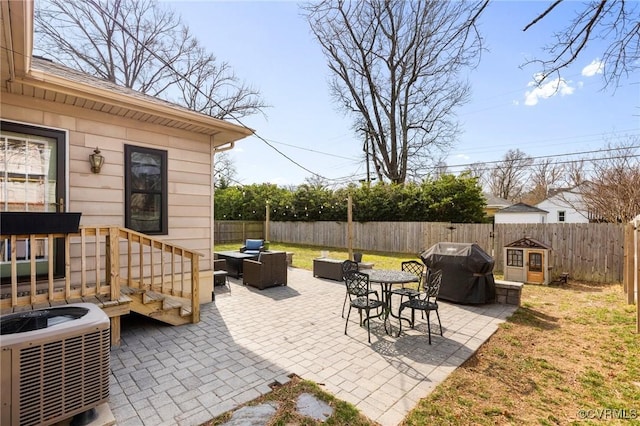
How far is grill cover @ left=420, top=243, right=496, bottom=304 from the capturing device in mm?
5527

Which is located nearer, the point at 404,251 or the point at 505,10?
the point at 505,10

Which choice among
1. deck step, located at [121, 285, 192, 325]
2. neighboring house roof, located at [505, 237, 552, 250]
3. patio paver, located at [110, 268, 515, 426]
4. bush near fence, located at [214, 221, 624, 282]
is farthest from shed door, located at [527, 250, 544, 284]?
deck step, located at [121, 285, 192, 325]

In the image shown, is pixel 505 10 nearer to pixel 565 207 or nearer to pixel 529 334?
pixel 529 334

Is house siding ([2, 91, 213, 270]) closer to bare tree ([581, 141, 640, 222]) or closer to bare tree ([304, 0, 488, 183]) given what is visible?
bare tree ([581, 141, 640, 222])

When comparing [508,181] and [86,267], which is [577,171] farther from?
[86,267]

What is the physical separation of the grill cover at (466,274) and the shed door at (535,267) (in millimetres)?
2724

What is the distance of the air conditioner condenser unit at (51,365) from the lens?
1.92 m

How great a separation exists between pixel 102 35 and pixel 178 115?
12610 mm

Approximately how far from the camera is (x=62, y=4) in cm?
1130

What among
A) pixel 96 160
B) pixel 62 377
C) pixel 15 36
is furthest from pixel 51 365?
pixel 96 160

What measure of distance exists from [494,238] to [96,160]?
10542mm

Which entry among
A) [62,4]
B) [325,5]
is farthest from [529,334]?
[62,4]

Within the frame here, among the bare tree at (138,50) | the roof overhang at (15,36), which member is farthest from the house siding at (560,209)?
the roof overhang at (15,36)

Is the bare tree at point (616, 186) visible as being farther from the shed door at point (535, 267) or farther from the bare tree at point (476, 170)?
the shed door at point (535, 267)
